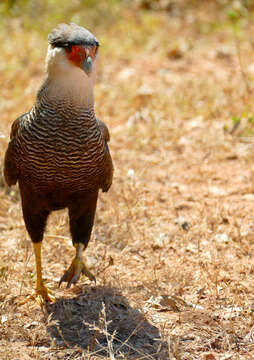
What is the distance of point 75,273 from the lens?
3.86m

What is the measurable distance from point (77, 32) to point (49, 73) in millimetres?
311

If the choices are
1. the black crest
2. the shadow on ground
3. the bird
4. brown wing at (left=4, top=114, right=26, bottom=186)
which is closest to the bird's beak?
Result: the bird

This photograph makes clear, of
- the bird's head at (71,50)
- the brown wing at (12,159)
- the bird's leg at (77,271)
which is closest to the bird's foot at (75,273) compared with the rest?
the bird's leg at (77,271)

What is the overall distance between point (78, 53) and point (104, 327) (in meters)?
1.70

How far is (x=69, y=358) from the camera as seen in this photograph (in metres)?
3.12

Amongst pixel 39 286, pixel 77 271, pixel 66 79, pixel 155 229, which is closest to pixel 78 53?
pixel 66 79

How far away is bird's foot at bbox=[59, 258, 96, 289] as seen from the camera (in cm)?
383

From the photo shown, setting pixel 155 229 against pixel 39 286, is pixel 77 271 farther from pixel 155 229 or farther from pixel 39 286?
pixel 155 229

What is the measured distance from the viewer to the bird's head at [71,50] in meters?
3.16

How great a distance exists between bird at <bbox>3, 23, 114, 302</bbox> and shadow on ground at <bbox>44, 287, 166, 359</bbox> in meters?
0.74

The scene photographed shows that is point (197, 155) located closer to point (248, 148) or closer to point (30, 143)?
point (248, 148)

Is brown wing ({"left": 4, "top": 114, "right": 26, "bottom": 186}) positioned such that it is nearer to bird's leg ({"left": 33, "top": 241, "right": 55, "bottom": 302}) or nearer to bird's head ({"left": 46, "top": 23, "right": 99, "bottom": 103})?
bird's head ({"left": 46, "top": 23, "right": 99, "bottom": 103})

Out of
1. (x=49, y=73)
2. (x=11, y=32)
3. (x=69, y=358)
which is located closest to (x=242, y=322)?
(x=69, y=358)

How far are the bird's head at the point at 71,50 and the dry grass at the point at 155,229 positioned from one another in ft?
4.59
